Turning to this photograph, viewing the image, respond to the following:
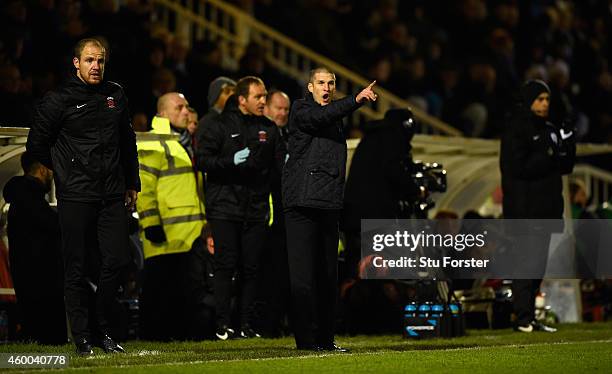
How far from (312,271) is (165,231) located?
2.12 m

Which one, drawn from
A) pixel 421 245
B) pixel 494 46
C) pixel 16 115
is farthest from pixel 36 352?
pixel 494 46

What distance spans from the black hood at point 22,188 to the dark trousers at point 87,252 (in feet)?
4.84

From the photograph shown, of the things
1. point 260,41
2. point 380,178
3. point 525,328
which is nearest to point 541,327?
point 525,328

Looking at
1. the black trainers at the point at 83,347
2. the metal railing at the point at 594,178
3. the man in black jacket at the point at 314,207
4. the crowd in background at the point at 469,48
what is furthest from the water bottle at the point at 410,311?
the crowd in background at the point at 469,48

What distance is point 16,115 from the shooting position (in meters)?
13.4

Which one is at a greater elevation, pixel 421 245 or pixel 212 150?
pixel 212 150

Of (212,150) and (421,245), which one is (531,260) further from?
(212,150)

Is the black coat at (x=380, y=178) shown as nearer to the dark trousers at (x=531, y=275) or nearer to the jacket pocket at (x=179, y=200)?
the dark trousers at (x=531, y=275)

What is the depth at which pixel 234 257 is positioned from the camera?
1223 centimetres

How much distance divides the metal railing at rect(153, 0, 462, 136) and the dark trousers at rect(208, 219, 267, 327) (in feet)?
20.9

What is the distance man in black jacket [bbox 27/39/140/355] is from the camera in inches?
392

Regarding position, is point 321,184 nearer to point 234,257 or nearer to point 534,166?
point 234,257

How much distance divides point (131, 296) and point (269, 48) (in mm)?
7762

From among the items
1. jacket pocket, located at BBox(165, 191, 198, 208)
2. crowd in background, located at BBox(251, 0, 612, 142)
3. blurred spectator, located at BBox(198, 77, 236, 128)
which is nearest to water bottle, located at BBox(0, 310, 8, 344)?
jacket pocket, located at BBox(165, 191, 198, 208)
